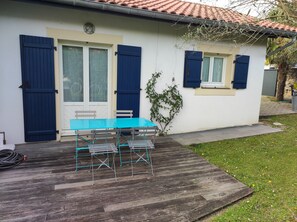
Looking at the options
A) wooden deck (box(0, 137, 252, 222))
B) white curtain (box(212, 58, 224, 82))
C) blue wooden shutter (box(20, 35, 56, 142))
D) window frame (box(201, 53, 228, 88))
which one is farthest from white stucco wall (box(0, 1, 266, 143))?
wooden deck (box(0, 137, 252, 222))

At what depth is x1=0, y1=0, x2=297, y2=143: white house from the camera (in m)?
4.38

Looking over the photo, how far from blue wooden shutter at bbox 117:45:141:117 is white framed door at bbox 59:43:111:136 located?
31cm

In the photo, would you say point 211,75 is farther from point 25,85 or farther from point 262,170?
point 25,85

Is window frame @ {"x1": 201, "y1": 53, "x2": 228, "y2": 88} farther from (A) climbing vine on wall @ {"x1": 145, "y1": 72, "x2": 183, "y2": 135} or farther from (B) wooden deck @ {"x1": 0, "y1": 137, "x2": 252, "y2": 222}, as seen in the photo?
(B) wooden deck @ {"x1": 0, "y1": 137, "x2": 252, "y2": 222}

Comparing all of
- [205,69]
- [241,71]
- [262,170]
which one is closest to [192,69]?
[205,69]

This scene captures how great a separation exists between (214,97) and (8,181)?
5.50m

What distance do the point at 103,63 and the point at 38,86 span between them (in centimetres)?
158

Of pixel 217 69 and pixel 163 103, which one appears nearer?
pixel 163 103

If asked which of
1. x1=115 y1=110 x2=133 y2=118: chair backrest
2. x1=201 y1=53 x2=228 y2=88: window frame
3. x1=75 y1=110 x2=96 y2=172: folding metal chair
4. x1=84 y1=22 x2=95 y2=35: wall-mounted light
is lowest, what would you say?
x1=75 y1=110 x2=96 y2=172: folding metal chair

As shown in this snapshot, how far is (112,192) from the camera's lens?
118 inches

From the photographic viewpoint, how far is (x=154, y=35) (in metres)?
5.46

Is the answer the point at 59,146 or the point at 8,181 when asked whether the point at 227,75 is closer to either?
the point at 59,146

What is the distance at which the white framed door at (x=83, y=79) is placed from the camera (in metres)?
4.97

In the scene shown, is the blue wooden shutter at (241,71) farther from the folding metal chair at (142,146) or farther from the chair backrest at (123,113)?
the folding metal chair at (142,146)
